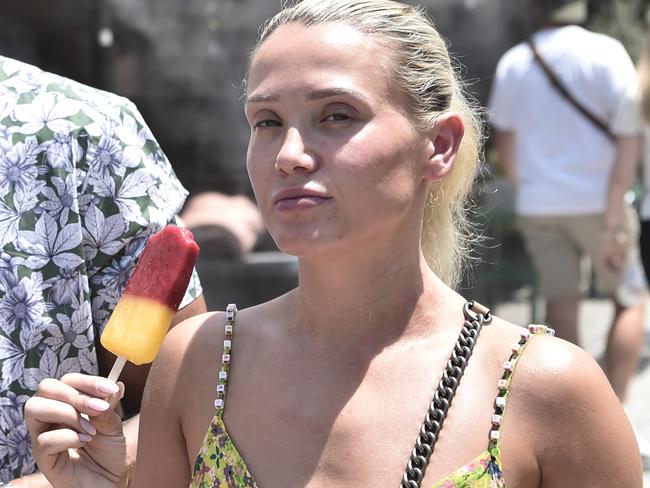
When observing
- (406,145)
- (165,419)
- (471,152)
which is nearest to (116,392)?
(165,419)

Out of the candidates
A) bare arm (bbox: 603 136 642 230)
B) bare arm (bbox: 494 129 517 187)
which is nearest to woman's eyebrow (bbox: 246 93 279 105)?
bare arm (bbox: 603 136 642 230)

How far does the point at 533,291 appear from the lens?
659cm

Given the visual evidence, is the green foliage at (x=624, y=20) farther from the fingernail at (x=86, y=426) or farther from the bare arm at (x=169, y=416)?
the fingernail at (x=86, y=426)

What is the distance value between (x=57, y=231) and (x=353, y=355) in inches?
24.2

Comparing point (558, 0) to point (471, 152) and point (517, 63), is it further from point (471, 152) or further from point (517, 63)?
point (471, 152)

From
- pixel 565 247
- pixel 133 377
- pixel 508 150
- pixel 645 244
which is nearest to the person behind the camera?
pixel 133 377

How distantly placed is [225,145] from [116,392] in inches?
169

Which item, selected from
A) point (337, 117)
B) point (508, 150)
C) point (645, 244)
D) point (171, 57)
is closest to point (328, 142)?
point (337, 117)

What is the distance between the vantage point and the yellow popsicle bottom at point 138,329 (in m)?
1.71

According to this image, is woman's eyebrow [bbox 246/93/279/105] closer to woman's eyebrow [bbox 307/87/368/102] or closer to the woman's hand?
woman's eyebrow [bbox 307/87/368/102]

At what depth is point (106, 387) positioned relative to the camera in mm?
→ 1663

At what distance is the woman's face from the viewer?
1647mm

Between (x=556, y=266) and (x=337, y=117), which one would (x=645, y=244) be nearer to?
(x=556, y=266)

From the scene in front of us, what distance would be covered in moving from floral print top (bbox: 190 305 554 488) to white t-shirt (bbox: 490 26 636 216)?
339 cm
